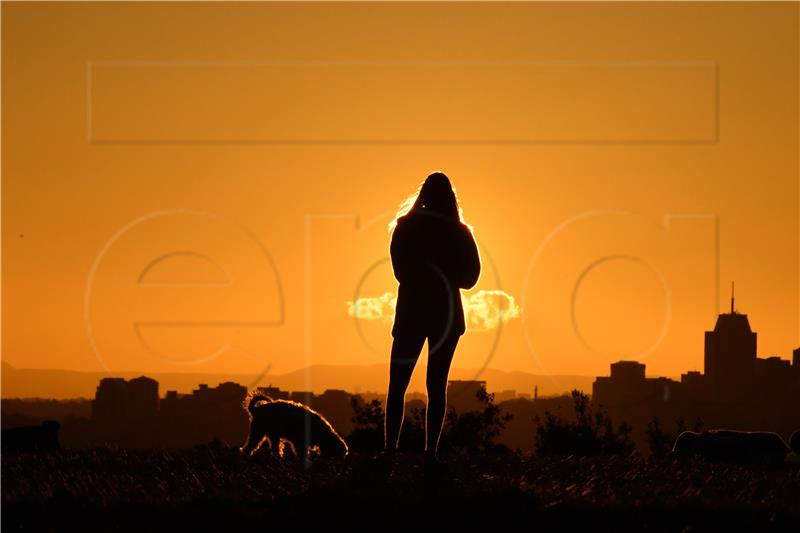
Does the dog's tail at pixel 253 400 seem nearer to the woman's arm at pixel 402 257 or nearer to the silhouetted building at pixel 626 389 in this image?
the woman's arm at pixel 402 257

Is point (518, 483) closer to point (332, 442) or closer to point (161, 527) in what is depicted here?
point (161, 527)

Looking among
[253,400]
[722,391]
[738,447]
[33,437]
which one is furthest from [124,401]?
[722,391]

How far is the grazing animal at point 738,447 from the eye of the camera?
18141 mm

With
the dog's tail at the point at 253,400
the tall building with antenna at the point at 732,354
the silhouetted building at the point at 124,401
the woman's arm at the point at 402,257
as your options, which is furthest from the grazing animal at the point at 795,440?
the tall building with antenna at the point at 732,354

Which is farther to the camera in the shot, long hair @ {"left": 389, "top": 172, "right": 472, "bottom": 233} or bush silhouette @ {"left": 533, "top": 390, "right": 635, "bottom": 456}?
bush silhouette @ {"left": 533, "top": 390, "right": 635, "bottom": 456}

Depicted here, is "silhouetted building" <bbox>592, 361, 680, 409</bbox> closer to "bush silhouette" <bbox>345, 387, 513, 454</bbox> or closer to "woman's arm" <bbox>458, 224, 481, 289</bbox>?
"bush silhouette" <bbox>345, 387, 513, 454</bbox>

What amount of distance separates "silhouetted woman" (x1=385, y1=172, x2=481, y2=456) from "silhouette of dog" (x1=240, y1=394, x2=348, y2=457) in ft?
8.35

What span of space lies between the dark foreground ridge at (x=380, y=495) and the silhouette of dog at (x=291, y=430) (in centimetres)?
301

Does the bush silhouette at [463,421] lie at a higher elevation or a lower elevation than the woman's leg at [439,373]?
lower

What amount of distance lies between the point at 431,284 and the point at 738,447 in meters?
6.23

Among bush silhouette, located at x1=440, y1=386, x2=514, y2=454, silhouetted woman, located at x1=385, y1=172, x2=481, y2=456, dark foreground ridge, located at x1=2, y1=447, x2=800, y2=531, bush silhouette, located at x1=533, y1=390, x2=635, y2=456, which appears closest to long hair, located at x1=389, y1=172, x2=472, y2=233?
A: silhouetted woman, located at x1=385, y1=172, x2=481, y2=456

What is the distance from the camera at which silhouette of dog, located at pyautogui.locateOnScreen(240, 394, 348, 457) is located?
1769cm

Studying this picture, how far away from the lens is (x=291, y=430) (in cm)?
1781

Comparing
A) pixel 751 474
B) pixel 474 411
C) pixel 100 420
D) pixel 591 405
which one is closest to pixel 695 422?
pixel 591 405
